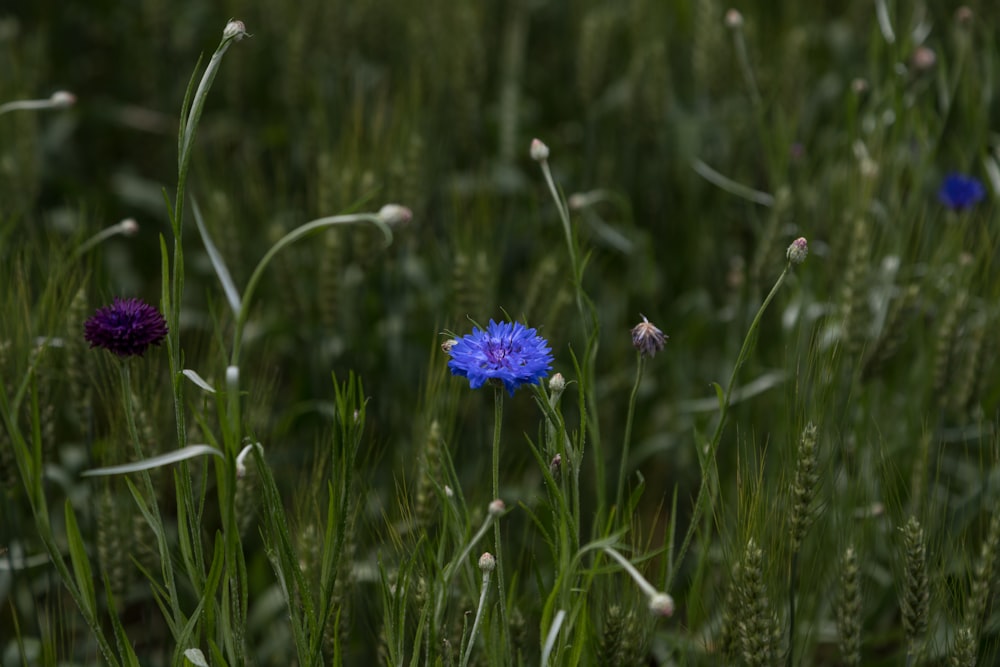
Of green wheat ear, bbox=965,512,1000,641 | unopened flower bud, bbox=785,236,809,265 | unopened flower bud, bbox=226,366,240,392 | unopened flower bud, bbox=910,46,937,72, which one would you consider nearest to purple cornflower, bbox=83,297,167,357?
unopened flower bud, bbox=226,366,240,392

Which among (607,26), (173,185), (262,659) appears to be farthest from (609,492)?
(173,185)

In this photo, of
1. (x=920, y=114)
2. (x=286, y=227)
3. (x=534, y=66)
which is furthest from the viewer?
(x=534, y=66)

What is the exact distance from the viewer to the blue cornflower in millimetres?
849

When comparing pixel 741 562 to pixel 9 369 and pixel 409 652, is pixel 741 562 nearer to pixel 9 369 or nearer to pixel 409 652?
pixel 409 652

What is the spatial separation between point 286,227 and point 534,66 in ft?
3.13

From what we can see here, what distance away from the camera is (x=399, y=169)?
1.55 m

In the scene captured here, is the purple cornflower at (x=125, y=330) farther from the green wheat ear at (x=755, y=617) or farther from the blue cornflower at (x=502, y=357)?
the green wheat ear at (x=755, y=617)

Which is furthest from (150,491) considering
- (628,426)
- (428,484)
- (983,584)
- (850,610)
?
(983,584)

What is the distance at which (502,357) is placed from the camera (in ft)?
2.89

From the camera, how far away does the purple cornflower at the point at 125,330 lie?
898mm

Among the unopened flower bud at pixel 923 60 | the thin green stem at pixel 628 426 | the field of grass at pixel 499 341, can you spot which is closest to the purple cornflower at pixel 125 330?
the field of grass at pixel 499 341

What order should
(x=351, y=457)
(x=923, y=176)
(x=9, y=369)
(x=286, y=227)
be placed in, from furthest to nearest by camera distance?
(x=286, y=227) → (x=923, y=176) → (x=9, y=369) → (x=351, y=457)

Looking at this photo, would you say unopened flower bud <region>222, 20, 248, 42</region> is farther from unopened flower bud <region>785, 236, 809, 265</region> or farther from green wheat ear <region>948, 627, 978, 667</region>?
green wheat ear <region>948, 627, 978, 667</region>

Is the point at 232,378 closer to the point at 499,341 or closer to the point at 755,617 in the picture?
the point at 499,341
